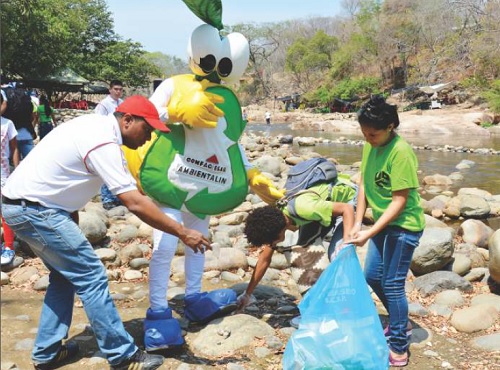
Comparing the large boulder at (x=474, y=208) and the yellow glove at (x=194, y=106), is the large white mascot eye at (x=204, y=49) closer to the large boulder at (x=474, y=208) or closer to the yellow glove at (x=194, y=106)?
the yellow glove at (x=194, y=106)

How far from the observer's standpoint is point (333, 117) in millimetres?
36375

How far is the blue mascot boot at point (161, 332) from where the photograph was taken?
307 centimetres

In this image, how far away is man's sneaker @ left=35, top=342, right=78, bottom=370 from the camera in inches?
116

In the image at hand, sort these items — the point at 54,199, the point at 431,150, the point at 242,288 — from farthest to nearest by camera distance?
1. the point at 431,150
2. the point at 242,288
3. the point at 54,199

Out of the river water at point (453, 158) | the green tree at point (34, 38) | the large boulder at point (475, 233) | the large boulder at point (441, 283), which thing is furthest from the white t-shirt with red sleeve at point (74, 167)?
the green tree at point (34, 38)

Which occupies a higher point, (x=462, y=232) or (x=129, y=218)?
(x=129, y=218)

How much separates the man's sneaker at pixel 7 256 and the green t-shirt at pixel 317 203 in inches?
102

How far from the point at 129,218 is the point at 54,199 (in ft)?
11.8

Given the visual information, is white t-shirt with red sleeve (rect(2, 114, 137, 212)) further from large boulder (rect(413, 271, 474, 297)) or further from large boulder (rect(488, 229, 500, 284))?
large boulder (rect(488, 229, 500, 284))

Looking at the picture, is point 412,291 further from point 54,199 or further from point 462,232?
point 54,199

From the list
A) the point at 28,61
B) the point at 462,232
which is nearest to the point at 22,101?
the point at 462,232

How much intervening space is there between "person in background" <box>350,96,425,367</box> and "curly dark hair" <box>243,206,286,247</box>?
505mm

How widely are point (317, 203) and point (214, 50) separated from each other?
125cm

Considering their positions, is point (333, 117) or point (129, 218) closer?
point (129, 218)
